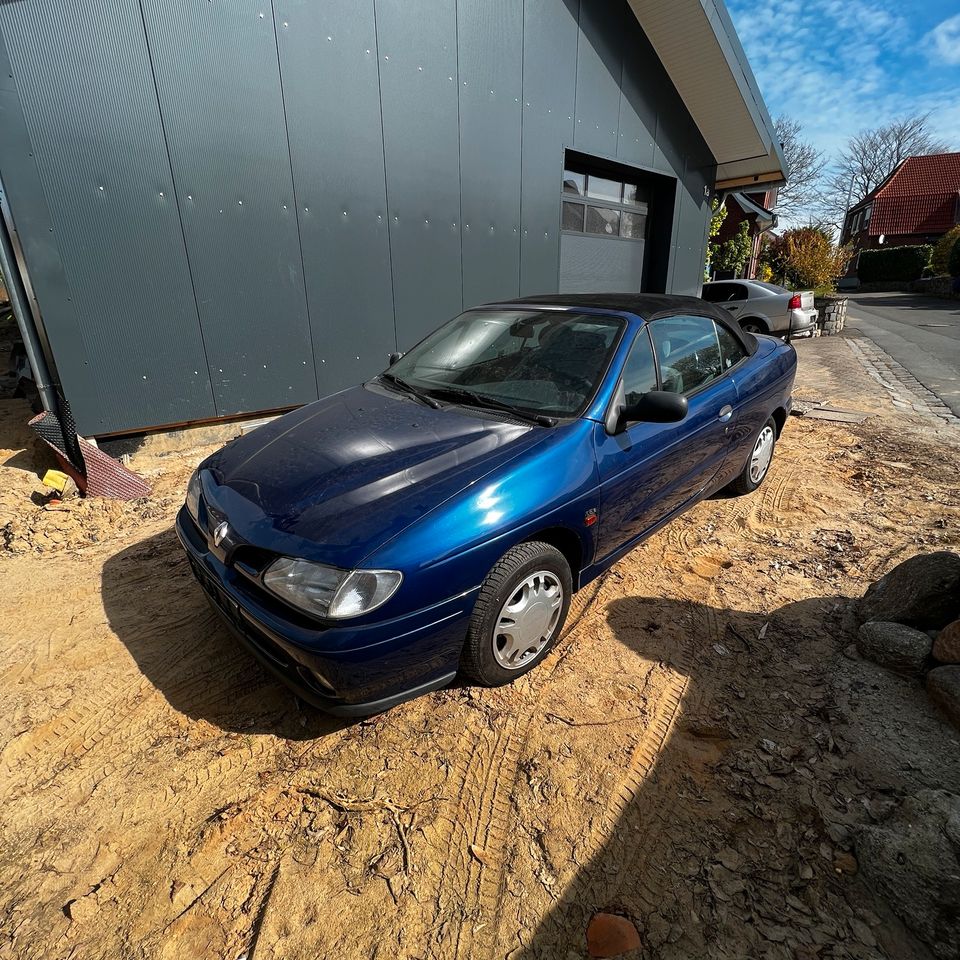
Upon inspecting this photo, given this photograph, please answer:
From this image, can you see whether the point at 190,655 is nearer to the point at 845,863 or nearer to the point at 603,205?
the point at 845,863

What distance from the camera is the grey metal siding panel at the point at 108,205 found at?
4.03 meters

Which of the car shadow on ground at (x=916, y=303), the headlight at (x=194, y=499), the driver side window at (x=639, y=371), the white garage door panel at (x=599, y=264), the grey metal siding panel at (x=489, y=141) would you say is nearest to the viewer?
the headlight at (x=194, y=499)

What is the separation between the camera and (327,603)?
1.89 meters

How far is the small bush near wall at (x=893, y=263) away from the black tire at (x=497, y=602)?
124 ft

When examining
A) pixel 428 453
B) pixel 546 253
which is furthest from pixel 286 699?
pixel 546 253

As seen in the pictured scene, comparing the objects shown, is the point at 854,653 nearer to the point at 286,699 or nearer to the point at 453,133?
the point at 286,699

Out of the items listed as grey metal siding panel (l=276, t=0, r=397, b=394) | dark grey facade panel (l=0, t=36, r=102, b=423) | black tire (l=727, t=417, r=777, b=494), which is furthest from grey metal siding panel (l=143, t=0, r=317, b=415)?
black tire (l=727, t=417, r=777, b=494)

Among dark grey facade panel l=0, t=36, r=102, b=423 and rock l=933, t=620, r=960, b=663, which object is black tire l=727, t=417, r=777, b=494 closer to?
rock l=933, t=620, r=960, b=663

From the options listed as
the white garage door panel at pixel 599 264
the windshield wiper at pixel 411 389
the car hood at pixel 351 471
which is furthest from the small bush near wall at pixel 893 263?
the car hood at pixel 351 471

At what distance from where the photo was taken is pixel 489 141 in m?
6.45

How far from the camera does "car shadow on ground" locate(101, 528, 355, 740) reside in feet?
7.57

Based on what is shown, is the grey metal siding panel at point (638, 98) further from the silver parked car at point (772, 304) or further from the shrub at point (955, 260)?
the shrub at point (955, 260)

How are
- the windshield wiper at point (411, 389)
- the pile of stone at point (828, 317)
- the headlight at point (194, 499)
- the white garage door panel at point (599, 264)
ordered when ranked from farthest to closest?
the pile of stone at point (828, 317)
the white garage door panel at point (599, 264)
the windshield wiper at point (411, 389)
the headlight at point (194, 499)

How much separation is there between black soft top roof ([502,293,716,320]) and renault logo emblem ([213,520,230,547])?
2262mm
